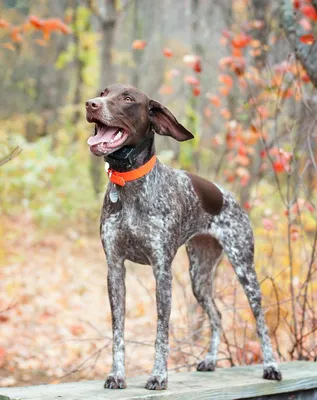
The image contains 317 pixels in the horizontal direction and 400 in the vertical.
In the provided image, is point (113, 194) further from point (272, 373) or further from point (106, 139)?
point (272, 373)

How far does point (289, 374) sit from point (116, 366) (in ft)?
4.44

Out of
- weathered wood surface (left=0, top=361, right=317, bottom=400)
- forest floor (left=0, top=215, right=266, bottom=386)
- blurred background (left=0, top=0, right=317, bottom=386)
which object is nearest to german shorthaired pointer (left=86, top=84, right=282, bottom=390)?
weathered wood surface (left=0, top=361, right=317, bottom=400)

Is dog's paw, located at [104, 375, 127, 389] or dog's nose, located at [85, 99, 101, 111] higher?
dog's nose, located at [85, 99, 101, 111]

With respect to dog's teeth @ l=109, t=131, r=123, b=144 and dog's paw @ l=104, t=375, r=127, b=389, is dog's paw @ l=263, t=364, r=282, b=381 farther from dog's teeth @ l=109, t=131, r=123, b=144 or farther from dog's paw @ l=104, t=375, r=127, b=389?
dog's teeth @ l=109, t=131, r=123, b=144

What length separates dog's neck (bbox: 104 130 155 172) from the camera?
399 cm

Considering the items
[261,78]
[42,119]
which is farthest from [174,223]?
[42,119]

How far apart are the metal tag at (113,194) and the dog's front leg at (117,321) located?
1.16 feet

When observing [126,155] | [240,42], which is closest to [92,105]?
[126,155]

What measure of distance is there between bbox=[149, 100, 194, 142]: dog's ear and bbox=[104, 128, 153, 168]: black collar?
0.10 m

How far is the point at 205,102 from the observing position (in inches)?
914

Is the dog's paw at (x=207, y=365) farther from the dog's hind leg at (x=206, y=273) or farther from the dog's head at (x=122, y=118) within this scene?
the dog's head at (x=122, y=118)

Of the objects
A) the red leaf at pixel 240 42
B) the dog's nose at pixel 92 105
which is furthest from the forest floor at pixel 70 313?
the red leaf at pixel 240 42

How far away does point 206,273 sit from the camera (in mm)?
5074

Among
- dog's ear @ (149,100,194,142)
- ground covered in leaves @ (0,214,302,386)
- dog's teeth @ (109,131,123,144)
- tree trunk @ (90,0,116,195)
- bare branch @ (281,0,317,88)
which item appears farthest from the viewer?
tree trunk @ (90,0,116,195)
